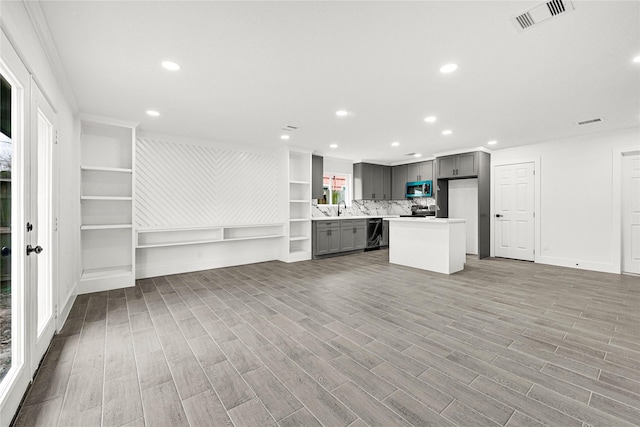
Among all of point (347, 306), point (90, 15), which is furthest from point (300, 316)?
point (90, 15)

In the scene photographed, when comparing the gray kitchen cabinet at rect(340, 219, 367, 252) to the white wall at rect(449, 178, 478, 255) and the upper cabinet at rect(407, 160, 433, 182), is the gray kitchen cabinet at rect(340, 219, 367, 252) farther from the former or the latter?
the white wall at rect(449, 178, 478, 255)

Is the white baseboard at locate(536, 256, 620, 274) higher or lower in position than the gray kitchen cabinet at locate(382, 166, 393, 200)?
lower

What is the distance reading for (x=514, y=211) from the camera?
598 centimetres

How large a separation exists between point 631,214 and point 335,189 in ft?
18.6

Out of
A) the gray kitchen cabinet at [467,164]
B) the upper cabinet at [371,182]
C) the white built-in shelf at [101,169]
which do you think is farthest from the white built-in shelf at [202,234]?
the gray kitchen cabinet at [467,164]

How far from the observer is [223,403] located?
5.41ft

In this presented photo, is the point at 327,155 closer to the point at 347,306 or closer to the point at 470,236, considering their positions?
the point at 470,236

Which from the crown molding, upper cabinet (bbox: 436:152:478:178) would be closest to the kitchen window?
upper cabinet (bbox: 436:152:478:178)

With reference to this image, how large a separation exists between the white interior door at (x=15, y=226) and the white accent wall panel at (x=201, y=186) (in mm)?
3088

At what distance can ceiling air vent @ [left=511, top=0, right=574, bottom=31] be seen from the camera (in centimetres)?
175

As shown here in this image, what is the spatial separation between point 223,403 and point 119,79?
306 centimetres

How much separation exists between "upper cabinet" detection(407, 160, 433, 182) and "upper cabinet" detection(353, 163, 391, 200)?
0.71 metres

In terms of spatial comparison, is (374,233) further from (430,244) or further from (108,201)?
(108,201)

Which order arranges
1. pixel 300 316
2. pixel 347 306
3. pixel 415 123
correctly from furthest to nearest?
pixel 415 123 < pixel 347 306 < pixel 300 316
